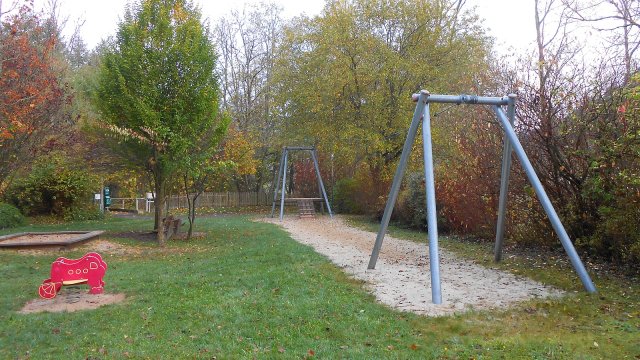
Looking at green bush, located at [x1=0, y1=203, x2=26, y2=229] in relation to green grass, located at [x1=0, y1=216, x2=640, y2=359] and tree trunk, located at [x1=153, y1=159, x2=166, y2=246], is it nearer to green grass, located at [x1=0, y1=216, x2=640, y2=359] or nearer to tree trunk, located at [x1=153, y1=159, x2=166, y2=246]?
tree trunk, located at [x1=153, y1=159, x2=166, y2=246]

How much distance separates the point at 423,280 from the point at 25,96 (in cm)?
1128

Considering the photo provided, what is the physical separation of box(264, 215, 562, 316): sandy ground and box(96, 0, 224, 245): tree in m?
4.60

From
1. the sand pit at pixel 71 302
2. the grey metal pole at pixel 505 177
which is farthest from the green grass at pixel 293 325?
the grey metal pole at pixel 505 177

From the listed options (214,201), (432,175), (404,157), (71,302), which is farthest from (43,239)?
(214,201)

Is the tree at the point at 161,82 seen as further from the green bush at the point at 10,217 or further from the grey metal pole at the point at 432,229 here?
the green bush at the point at 10,217

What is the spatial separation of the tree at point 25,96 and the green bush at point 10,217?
4433 mm

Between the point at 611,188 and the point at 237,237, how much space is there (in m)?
10.3

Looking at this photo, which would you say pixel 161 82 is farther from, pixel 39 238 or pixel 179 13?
pixel 39 238

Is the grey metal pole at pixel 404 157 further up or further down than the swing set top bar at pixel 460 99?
further down

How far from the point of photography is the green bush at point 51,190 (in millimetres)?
20516

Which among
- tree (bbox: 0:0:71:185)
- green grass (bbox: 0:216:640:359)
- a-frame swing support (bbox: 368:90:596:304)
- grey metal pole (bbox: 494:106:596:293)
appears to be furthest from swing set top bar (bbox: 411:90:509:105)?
tree (bbox: 0:0:71:185)

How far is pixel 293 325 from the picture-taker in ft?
18.4

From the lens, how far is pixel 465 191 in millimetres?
14000

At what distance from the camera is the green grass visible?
4777 millimetres
